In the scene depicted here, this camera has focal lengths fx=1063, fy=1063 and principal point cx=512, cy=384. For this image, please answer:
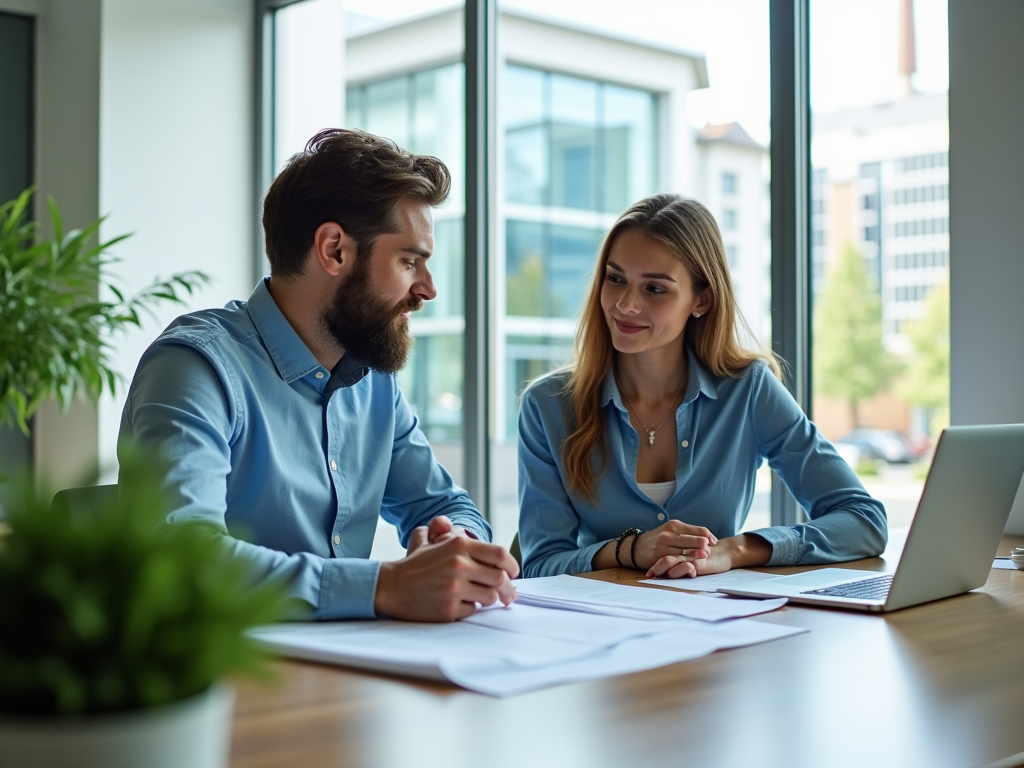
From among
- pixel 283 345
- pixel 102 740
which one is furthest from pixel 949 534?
pixel 102 740

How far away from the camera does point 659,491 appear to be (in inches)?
85.5

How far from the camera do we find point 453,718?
930 mm

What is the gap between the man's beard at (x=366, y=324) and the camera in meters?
1.91

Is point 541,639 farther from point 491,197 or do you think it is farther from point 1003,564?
→ point 491,197

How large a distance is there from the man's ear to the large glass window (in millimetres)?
1286

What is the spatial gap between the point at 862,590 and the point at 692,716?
0.74m

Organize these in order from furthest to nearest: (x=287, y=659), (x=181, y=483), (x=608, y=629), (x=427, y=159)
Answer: (x=427, y=159)
(x=181, y=483)
(x=608, y=629)
(x=287, y=659)

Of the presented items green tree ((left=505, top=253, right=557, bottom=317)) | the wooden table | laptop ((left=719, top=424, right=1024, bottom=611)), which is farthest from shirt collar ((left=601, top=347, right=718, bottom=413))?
green tree ((left=505, top=253, right=557, bottom=317))

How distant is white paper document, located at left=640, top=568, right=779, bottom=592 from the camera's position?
1.62 meters

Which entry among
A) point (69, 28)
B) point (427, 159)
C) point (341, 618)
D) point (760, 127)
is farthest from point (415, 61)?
point (341, 618)

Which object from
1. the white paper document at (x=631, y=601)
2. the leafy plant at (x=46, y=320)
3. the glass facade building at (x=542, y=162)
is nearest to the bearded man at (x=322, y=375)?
the white paper document at (x=631, y=601)

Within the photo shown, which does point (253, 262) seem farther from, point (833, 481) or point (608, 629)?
point (608, 629)

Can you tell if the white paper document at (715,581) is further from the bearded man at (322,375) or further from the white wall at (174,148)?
the white wall at (174,148)

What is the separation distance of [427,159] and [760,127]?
1.27 m
